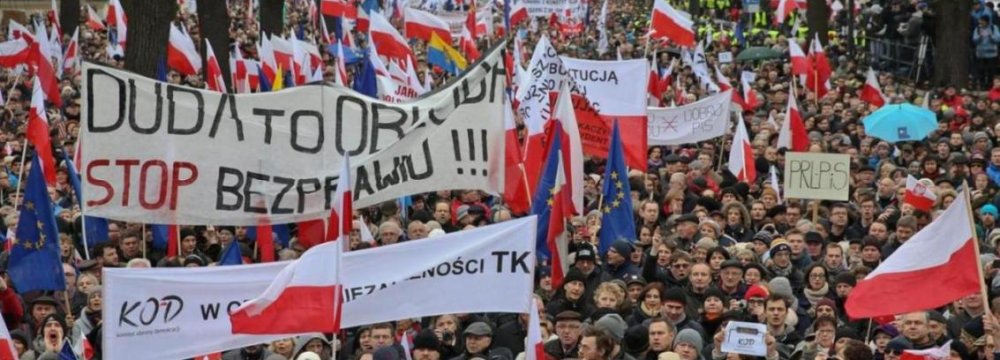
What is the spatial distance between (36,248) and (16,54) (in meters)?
15.4

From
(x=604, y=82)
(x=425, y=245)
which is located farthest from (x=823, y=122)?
(x=425, y=245)

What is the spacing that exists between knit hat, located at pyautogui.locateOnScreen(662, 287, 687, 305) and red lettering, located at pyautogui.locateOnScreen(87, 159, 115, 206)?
323cm

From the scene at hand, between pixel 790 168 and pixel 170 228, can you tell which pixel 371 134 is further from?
pixel 790 168

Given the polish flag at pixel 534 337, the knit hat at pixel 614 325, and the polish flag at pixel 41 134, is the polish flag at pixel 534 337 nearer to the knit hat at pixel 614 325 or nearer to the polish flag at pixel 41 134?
the knit hat at pixel 614 325

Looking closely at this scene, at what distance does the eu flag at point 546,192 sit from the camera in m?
14.5

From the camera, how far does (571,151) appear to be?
1513 cm

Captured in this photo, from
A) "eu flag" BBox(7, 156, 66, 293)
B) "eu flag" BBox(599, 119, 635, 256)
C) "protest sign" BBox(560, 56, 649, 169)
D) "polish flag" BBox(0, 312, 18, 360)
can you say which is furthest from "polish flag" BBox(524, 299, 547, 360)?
"protest sign" BBox(560, 56, 649, 169)

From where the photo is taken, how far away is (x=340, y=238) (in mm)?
10523

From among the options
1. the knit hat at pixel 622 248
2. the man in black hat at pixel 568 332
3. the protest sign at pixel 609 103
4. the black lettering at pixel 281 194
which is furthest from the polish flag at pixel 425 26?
the man in black hat at pixel 568 332

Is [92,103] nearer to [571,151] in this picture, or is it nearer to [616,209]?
[571,151]

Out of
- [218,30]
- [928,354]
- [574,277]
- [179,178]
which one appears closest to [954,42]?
[218,30]

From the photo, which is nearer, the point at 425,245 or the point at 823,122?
the point at 425,245

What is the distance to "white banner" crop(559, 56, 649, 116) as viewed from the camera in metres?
18.8

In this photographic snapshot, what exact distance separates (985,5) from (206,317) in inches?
1000
